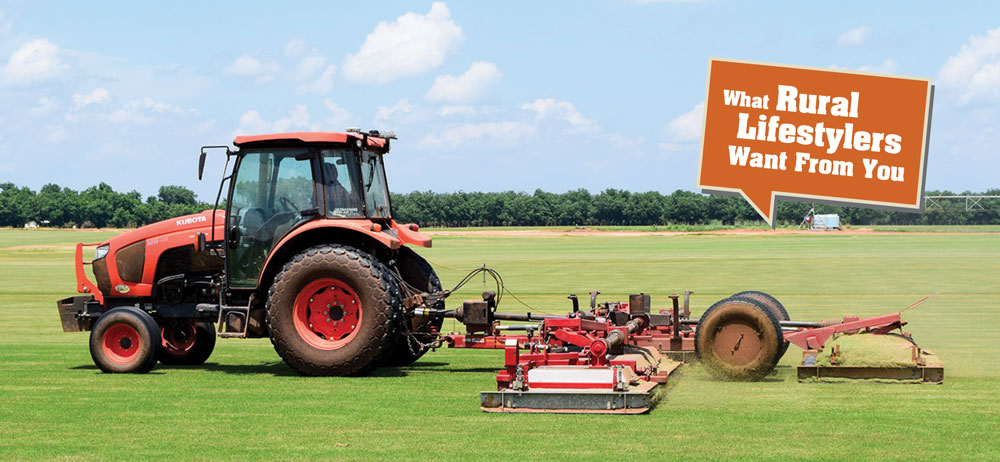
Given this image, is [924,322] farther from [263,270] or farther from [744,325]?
[263,270]

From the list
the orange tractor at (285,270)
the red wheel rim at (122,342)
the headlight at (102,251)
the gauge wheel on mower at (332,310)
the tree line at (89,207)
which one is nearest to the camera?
the gauge wheel on mower at (332,310)

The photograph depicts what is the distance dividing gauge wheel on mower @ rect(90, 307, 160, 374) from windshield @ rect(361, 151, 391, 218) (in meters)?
3.00

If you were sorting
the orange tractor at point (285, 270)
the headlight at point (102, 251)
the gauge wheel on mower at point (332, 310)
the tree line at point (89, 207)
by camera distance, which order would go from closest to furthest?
Result: the gauge wheel on mower at point (332, 310), the orange tractor at point (285, 270), the headlight at point (102, 251), the tree line at point (89, 207)

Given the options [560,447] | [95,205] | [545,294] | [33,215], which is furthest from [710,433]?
[33,215]

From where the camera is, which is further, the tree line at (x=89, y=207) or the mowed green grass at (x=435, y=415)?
the tree line at (x=89, y=207)

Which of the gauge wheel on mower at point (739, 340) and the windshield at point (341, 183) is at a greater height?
the windshield at point (341, 183)

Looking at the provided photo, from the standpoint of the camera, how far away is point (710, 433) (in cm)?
890

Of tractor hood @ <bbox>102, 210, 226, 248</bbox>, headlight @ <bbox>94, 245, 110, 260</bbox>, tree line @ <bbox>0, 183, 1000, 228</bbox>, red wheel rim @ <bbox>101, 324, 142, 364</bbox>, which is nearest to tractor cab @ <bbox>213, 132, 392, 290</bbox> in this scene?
tractor hood @ <bbox>102, 210, 226, 248</bbox>

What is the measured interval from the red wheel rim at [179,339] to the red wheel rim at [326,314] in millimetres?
2666

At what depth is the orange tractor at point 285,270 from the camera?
1248cm

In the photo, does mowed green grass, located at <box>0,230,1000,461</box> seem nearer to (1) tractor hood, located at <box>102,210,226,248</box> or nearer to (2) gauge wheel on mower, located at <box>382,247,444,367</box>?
(2) gauge wheel on mower, located at <box>382,247,444,367</box>

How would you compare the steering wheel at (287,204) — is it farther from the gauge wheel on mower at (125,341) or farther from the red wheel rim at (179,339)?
the red wheel rim at (179,339)

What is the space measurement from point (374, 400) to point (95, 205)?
421ft

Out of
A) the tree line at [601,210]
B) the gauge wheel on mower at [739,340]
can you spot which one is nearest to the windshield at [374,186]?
the gauge wheel on mower at [739,340]
